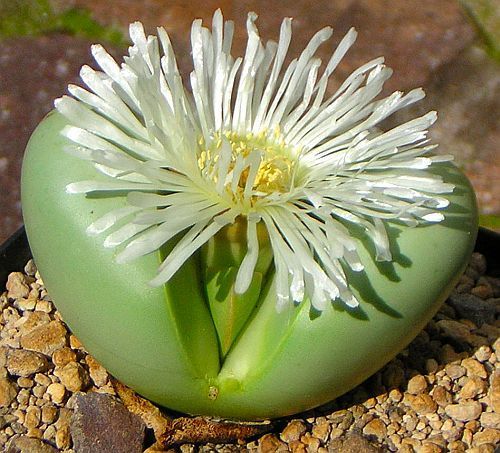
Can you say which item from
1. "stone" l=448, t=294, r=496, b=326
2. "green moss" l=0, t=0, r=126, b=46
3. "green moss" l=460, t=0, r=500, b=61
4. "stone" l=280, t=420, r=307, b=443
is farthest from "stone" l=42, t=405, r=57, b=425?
"green moss" l=460, t=0, r=500, b=61

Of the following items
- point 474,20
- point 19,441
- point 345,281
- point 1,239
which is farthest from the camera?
point 474,20

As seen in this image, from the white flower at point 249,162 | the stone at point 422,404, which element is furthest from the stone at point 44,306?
the stone at point 422,404

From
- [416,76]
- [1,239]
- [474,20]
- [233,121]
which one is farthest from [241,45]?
[233,121]

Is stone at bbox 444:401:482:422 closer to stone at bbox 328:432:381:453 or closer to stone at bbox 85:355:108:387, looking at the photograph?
stone at bbox 328:432:381:453

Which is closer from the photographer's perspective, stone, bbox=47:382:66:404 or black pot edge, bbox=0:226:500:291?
stone, bbox=47:382:66:404

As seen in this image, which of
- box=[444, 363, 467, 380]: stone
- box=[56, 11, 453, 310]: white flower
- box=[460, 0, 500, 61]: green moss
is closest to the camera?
box=[56, 11, 453, 310]: white flower

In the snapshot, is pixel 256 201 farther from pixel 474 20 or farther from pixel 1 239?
pixel 474 20
